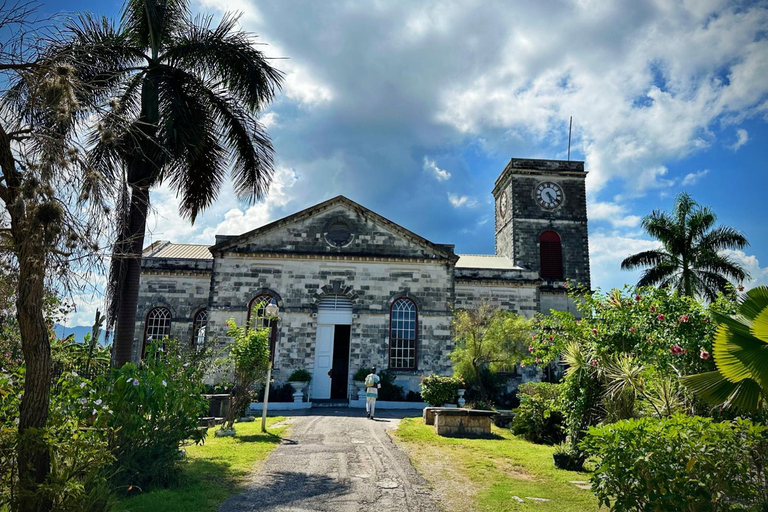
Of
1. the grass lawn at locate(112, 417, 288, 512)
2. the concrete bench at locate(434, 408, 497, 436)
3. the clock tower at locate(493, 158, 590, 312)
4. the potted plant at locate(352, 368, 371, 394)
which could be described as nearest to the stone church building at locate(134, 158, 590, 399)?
the potted plant at locate(352, 368, 371, 394)

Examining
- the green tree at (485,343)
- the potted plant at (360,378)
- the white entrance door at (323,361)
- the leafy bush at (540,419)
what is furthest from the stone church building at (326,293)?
the leafy bush at (540,419)

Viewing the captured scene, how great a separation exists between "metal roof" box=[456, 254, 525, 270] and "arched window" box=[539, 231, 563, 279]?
6.89 ft

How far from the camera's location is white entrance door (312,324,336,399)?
73.2 feet

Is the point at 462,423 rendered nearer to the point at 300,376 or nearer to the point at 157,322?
the point at 300,376

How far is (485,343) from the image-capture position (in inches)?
766

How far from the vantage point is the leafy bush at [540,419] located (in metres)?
12.9

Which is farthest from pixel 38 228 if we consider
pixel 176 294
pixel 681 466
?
pixel 176 294

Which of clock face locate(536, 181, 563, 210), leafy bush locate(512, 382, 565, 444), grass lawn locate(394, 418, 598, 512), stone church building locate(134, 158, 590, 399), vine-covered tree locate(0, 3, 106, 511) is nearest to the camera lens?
vine-covered tree locate(0, 3, 106, 511)

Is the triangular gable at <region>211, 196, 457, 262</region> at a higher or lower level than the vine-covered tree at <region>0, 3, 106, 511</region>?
higher

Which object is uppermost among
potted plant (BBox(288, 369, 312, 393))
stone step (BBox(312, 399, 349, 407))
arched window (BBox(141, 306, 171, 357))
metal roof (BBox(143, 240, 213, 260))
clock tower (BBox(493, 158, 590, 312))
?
clock tower (BBox(493, 158, 590, 312))

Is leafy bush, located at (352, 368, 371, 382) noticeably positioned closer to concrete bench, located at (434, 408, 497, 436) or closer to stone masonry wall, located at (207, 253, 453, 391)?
stone masonry wall, located at (207, 253, 453, 391)

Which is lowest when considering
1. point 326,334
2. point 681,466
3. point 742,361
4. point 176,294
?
point 681,466

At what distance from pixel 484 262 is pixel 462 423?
1791 centimetres

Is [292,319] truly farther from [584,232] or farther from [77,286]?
[584,232]
